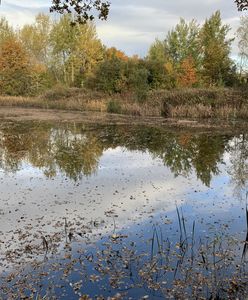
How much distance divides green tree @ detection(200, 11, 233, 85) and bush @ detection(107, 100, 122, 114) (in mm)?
11251

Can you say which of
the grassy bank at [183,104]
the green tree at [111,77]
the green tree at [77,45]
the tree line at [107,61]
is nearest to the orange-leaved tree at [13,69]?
the tree line at [107,61]

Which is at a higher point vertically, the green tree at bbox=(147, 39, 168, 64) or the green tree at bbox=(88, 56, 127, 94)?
the green tree at bbox=(147, 39, 168, 64)

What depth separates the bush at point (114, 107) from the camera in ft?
97.9

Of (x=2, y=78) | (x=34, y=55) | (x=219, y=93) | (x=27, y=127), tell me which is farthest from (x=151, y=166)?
(x=34, y=55)

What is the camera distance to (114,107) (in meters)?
30.0

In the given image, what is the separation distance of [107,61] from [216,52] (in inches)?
420

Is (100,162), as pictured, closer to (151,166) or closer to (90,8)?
(151,166)

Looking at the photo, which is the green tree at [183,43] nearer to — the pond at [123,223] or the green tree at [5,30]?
the green tree at [5,30]

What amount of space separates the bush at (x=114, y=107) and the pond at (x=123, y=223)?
1525 cm

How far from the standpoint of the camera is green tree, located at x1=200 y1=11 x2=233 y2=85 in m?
38.5

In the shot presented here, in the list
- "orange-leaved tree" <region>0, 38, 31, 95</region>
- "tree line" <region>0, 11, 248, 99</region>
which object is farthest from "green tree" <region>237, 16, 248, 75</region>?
"orange-leaved tree" <region>0, 38, 31, 95</region>

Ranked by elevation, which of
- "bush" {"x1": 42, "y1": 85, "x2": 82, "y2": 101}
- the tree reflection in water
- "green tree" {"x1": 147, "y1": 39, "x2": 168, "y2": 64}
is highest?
"green tree" {"x1": 147, "y1": 39, "x2": 168, "y2": 64}

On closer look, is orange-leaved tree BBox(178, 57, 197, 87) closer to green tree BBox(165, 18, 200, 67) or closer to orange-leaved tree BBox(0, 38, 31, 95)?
green tree BBox(165, 18, 200, 67)

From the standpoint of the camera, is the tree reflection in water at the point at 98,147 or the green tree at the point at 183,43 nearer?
the tree reflection in water at the point at 98,147
